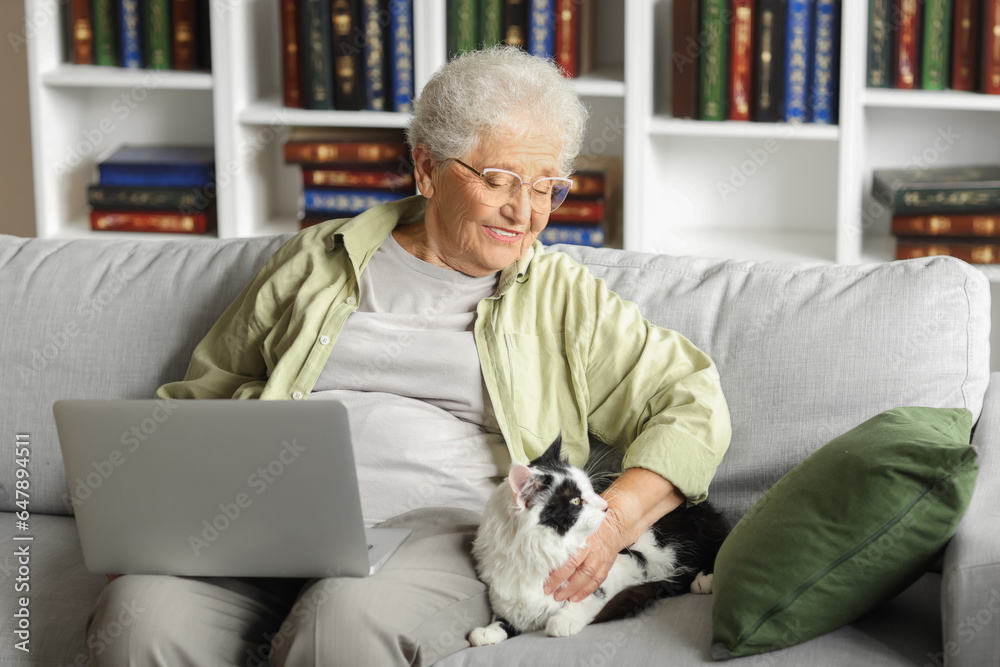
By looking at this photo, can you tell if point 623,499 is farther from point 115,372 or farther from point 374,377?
point 115,372

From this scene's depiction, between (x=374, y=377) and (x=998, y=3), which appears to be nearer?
(x=374, y=377)

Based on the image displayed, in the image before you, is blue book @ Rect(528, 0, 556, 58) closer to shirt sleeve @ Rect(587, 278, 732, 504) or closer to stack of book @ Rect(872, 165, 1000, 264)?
stack of book @ Rect(872, 165, 1000, 264)

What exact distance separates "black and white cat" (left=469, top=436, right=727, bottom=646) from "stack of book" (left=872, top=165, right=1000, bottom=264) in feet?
4.23

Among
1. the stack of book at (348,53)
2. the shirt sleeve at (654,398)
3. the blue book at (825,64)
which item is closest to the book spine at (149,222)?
the stack of book at (348,53)

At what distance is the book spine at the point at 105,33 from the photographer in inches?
105

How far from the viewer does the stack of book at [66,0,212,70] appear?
2.65m

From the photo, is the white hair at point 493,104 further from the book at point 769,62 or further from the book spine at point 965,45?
the book spine at point 965,45

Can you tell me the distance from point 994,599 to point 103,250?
1584 millimetres

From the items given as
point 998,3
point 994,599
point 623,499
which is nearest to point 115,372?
point 623,499

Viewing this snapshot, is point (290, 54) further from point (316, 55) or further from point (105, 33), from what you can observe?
point (105, 33)

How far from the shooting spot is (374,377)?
5.17 feet

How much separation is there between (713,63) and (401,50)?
0.76 m

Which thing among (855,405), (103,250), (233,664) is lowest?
(233,664)

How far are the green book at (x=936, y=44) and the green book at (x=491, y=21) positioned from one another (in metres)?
0.97
